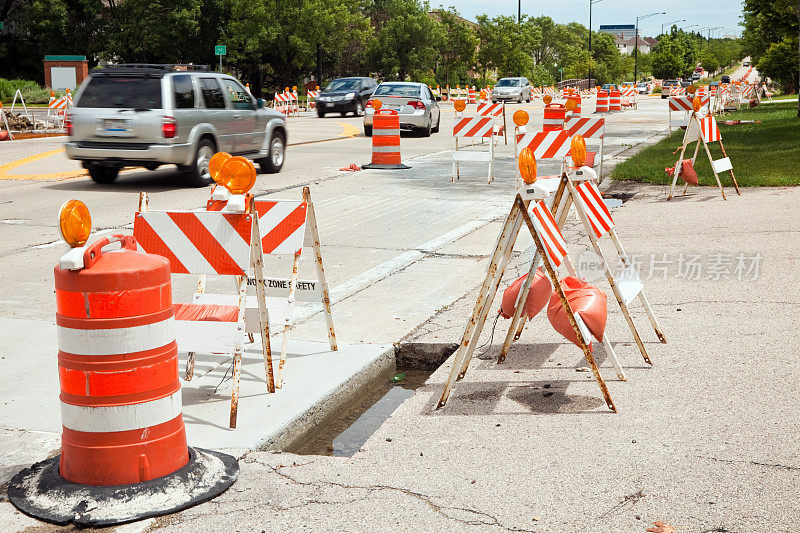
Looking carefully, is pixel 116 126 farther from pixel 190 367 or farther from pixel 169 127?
pixel 190 367

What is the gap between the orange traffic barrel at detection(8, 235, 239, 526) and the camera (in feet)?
12.2

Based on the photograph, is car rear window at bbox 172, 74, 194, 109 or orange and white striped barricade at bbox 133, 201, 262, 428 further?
car rear window at bbox 172, 74, 194, 109

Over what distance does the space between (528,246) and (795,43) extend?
35.9 meters

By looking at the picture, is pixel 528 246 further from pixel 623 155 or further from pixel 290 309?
pixel 623 155

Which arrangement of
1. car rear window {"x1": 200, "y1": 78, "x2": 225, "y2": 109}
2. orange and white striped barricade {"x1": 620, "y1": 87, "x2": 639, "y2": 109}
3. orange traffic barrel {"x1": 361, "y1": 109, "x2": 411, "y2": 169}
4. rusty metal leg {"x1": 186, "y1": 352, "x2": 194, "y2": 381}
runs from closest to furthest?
rusty metal leg {"x1": 186, "y1": 352, "x2": 194, "y2": 381}
car rear window {"x1": 200, "y1": 78, "x2": 225, "y2": 109}
orange traffic barrel {"x1": 361, "y1": 109, "x2": 411, "y2": 169}
orange and white striped barricade {"x1": 620, "y1": 87, "x2": 639, "y2": 109}

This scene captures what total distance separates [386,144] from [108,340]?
1453cm

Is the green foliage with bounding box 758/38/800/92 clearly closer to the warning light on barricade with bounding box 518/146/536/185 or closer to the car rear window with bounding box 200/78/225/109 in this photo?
the car rear window with bounding box 200/78/225/109

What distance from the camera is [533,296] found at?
19.3 ft

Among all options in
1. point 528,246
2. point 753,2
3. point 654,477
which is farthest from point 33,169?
point 753,2

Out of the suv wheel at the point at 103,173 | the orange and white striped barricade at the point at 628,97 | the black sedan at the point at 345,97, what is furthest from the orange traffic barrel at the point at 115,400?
the orange and white striped barricade at the point at 628,97

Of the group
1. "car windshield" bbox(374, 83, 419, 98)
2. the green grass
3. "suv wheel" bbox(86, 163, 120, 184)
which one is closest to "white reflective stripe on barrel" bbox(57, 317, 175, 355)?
the green grass

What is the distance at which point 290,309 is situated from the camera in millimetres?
5625

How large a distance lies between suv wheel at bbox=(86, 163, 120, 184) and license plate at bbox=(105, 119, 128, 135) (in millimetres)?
961

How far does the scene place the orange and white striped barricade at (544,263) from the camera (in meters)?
4.86
